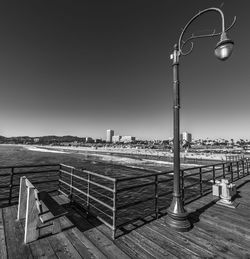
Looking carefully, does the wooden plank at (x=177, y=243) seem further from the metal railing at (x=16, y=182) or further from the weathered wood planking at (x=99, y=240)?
the metal railing at (x=16, y=182)

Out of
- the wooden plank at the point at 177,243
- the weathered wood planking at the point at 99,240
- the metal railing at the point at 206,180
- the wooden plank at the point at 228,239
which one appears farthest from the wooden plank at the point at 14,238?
the metal railing at the point at 206,180

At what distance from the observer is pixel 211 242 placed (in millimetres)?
2998

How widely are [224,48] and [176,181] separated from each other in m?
2.88

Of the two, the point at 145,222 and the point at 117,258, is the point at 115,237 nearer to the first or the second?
the point at 117,258

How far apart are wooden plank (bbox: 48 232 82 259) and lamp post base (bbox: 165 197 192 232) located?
6.69 feet

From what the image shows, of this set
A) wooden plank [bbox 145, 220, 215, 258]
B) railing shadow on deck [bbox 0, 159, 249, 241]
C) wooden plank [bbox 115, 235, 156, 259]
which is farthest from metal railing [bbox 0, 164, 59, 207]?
wooden plank [bbox 145, 220, 215, 258]

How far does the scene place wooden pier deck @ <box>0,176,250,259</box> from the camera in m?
2.62

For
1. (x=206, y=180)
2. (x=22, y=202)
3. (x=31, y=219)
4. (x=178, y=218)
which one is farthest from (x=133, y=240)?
(x=206, y=180)

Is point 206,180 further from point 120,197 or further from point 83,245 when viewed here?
point 83,245

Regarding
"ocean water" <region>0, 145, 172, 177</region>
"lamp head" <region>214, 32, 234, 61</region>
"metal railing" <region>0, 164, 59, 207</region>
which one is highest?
"lamp head" <region>214, 32, 234, 61</region>

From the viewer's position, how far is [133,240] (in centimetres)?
300

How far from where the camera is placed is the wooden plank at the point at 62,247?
2555 millimetres

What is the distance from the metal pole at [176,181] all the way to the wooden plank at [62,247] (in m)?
2.07

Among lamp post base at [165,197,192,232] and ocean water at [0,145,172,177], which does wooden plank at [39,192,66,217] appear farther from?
ocean water at [0,145,172,177]
